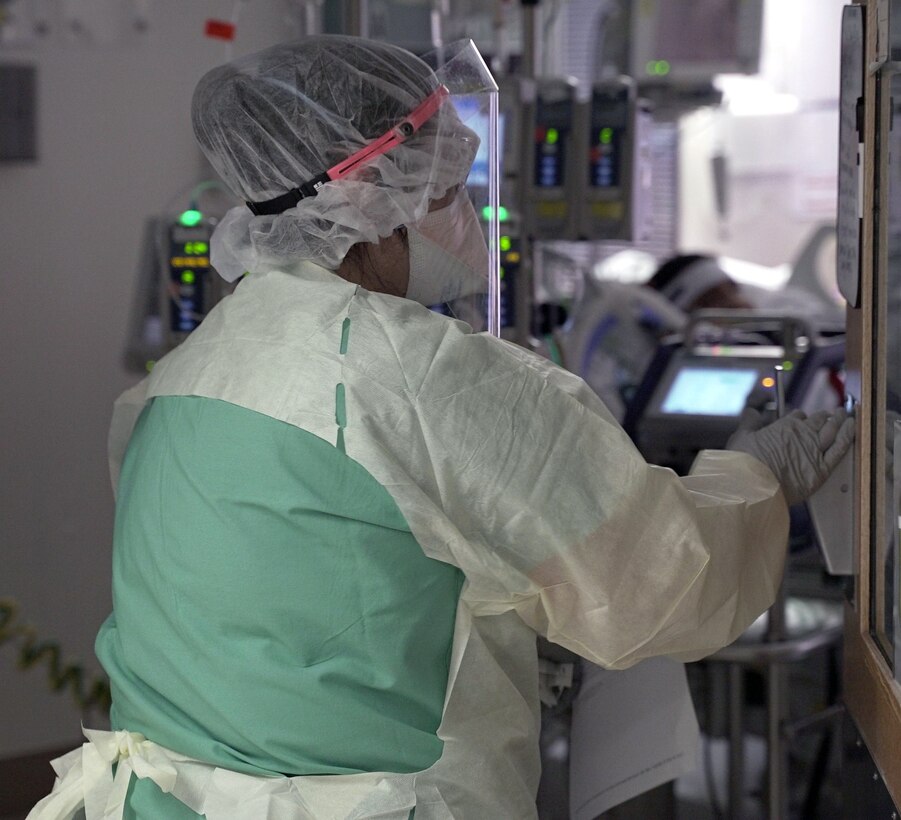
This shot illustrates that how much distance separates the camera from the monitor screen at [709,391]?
2.92 meters

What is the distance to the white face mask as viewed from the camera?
1521mm

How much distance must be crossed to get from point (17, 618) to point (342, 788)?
99.9 inches

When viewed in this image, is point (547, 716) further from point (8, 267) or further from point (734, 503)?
point (8, 267)

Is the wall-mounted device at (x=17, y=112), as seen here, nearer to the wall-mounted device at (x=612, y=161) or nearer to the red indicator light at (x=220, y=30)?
the red indicator light at (x=220, y=30)

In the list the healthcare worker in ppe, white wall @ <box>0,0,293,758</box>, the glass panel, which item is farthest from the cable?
the glass panel

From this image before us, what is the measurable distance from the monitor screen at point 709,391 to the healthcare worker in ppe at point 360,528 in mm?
1430

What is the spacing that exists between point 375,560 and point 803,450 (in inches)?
A: 23.3

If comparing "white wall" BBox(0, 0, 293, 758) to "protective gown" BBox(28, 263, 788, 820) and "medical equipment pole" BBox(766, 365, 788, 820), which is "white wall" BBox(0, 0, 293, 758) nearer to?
"medical equipment pole" BBox(766, 365, 788, 820)

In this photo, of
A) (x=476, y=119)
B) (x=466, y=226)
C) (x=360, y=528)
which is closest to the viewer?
(x=360, y=528)

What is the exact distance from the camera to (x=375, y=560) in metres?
1.34

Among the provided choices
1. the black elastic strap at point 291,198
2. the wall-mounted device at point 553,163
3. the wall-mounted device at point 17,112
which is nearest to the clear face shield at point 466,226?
the black elastic strap at point 291,198

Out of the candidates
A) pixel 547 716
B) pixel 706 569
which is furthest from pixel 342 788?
pixel 547 716

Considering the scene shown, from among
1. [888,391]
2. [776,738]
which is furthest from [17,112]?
[888,391]

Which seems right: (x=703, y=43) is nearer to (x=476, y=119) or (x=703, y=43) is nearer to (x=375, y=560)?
(x=476, y=119)
